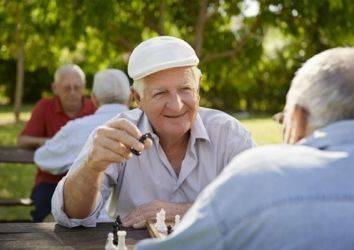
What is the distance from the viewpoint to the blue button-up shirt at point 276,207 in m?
1.43

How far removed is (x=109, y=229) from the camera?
8.70 ft

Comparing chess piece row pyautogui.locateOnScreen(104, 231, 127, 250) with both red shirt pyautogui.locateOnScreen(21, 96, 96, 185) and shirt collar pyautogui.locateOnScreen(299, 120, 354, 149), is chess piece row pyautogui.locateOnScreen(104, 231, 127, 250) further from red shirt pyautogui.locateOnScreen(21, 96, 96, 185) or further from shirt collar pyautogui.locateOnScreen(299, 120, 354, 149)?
red shirt pyautogui.locateOnScreen(21, 96, 96, 185)

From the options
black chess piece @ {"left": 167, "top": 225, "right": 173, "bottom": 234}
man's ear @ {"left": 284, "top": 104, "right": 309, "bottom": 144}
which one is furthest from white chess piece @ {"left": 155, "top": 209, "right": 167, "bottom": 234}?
man's ear @ {"left": 284, "top": 104, "right": 309, "bottom": 144}

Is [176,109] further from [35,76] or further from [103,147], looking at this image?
[35,76]

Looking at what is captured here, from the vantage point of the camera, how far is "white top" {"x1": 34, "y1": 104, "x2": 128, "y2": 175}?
4738mm

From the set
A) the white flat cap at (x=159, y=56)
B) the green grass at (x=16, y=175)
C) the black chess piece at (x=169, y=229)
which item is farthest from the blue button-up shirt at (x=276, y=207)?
the green grass at (x=16, y=175)

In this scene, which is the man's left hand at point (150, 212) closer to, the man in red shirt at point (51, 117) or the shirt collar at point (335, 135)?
the shirt collar at point (335, 135)

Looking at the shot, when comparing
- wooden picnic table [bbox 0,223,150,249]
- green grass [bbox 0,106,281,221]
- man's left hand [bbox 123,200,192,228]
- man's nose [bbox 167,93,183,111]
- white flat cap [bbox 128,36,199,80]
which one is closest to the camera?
wooden picnic table [bbox 0,223,150,249]

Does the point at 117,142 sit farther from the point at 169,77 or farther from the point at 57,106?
the point at 57,106

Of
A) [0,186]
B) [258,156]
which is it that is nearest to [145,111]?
[258,156]

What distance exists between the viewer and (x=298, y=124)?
5.69ft

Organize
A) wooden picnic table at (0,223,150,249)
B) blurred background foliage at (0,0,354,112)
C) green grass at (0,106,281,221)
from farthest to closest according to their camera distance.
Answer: green grass at (0,106,281,221) → blurred background foliage at (0,0,354,112) → wooden picnic table at (0,223,150,249)

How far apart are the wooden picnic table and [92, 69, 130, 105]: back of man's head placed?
2.43 meters

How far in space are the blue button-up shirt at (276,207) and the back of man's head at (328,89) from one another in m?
0.16
